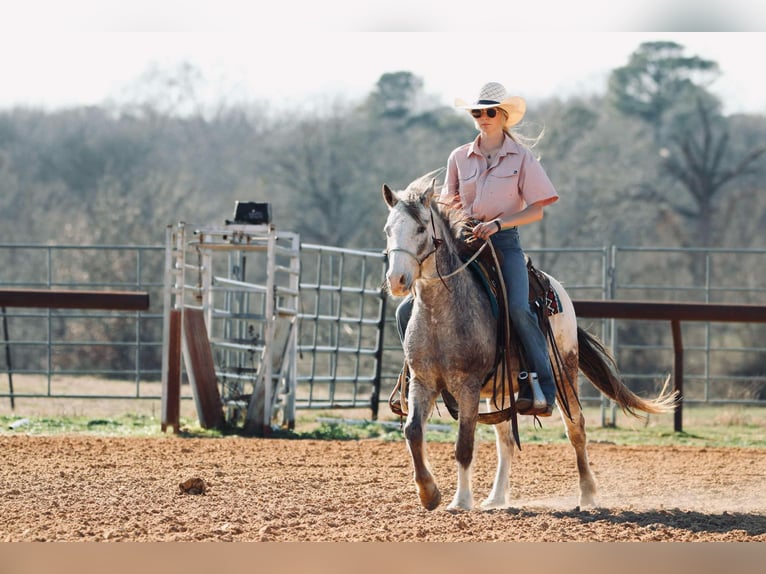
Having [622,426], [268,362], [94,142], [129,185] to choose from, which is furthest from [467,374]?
[94,142]

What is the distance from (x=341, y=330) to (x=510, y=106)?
13.8 meters

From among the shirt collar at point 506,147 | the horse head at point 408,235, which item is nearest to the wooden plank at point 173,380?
the shirt collar at point 506,147

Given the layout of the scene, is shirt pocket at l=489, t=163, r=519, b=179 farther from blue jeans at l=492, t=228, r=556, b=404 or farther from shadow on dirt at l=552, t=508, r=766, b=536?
shadow on dirt at l=552, t=508, r=766, b=536

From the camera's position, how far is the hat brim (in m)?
6.52

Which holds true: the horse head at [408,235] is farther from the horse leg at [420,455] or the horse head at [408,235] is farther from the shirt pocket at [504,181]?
the horse leg at [420,455]

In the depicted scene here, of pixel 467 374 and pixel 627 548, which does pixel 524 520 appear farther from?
pixel 627 548

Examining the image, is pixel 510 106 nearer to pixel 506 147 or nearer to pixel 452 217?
pixel 506 147

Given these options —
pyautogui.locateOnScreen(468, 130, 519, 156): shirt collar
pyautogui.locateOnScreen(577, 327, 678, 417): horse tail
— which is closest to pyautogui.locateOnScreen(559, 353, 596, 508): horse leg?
pyautogui.locateOnScreen(577, 327, 678, 417): horse tail

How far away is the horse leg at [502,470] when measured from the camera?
6758 mm

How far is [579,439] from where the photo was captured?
23.3 feet

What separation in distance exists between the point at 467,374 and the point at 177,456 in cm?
350

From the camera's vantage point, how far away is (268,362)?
1104 centimetres

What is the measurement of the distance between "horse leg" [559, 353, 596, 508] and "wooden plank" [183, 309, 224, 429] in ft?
15.9

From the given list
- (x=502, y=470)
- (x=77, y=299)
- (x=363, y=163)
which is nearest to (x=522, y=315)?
(x=502, y=470)
